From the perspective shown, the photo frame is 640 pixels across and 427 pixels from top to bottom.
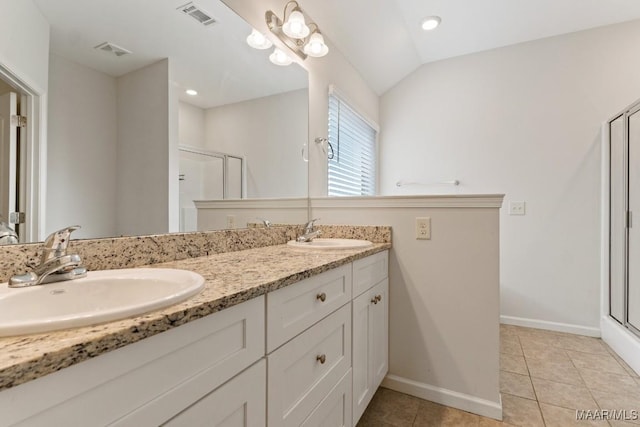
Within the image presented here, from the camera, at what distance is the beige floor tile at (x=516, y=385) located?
5.66 feet

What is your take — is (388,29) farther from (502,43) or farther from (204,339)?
(204,339)

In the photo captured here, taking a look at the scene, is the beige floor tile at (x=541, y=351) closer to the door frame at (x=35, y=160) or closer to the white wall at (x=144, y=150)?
the white wall at (x=144, y=150)

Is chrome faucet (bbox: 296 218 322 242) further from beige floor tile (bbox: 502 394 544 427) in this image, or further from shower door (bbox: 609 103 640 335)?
shower door (bbox: 609 103 640 335)

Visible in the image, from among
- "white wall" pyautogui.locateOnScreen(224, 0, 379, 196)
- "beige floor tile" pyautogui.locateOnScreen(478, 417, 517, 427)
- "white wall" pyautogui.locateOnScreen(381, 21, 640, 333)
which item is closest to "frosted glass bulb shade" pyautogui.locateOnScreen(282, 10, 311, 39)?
"white wall" pyautogui.locateOnScreen(224, 0, 379, 196)

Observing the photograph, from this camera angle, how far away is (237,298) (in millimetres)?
687

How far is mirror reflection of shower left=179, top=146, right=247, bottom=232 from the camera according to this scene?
1.26m

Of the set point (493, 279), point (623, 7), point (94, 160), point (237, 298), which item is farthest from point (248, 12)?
point (623, 7)

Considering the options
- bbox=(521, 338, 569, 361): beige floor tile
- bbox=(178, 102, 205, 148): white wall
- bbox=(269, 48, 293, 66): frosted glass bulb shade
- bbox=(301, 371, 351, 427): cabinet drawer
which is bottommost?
bbox=(521, 338, 569, 361): beige floor tile

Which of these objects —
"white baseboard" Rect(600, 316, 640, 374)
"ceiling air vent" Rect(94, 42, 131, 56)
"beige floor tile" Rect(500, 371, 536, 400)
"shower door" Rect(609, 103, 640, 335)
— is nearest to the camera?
"ceiling air vent" Rect(94, 42, 131, 56)

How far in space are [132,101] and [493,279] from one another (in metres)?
1.70

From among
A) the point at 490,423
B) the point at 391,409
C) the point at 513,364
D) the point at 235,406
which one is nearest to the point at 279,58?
the point at 235,406

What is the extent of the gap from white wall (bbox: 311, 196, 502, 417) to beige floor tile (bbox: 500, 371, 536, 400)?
30 centimetres

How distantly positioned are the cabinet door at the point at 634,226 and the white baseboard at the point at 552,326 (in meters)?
0.42

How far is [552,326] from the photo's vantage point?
263 centimetres
